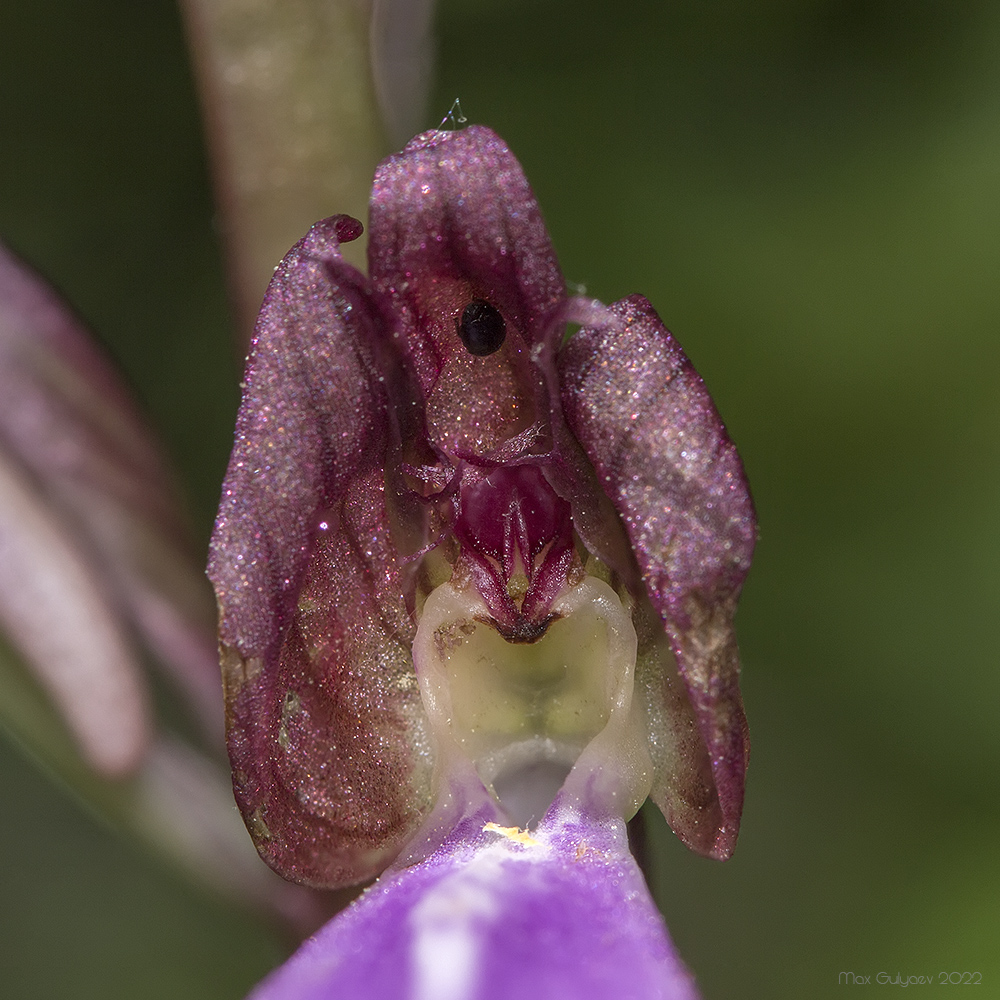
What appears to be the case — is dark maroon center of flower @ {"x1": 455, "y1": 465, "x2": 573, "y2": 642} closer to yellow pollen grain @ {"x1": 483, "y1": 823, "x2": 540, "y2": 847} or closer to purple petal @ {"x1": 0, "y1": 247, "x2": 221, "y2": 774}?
yellow pollen grain @ {"x1": 483, "y1": 823, "x2": 540, "y2": 847}

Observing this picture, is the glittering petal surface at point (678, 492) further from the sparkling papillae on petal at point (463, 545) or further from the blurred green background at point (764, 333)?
the blurred green background at point (764, 333)

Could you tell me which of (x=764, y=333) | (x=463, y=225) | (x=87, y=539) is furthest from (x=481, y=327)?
(x=764, y=333)

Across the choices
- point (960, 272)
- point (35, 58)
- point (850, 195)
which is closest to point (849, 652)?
point (960, 272)

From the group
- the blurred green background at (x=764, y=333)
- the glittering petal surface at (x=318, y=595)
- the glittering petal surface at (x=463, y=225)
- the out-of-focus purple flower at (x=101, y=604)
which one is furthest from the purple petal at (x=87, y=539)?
the blurred green background at (x=764, y=333)

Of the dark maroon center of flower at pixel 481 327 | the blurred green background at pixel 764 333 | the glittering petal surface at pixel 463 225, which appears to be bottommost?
the blurred green background at pixel 764 333

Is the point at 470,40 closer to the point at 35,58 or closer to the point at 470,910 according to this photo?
the point at 35,58

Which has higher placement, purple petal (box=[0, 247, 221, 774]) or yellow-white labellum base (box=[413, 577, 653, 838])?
purple petal (box=[0, 247, 221, 774])

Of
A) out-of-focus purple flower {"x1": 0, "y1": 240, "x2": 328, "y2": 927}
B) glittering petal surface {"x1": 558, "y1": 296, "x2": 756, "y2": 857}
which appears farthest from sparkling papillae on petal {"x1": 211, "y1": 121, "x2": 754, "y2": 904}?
out-of-focus purple flower {"x1": 0, "y1": 240, "x2": 328, "y2": 927}
